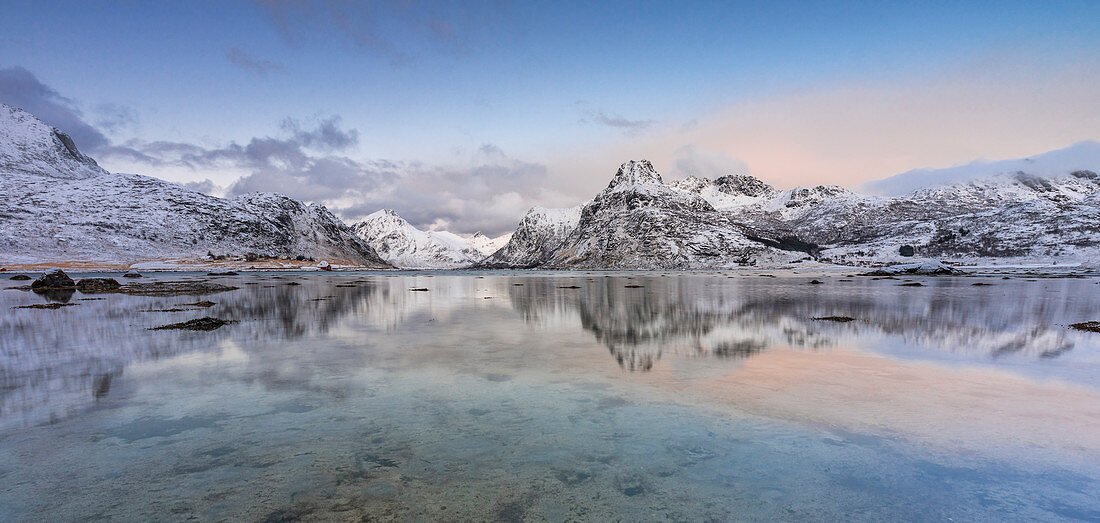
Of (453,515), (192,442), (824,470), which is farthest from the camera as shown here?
(192,442)

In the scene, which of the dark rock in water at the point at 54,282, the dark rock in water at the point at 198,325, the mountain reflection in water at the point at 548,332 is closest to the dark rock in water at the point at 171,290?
the dark rock in water at the point at 54,282

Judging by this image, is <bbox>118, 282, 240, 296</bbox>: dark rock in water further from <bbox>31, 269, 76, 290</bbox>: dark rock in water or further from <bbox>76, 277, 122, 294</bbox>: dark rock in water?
<bbox>31, 269, 76, 290</bbox>: dark rock in water

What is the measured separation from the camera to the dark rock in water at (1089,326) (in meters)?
21.8

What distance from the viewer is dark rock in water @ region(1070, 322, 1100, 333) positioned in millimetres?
21783

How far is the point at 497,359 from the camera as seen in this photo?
15766 mm

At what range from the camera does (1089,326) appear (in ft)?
74.1

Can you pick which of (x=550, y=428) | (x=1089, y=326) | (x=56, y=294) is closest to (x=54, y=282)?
(x=56, y=294)

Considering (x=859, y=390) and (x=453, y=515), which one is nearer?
(x=453, y=515)

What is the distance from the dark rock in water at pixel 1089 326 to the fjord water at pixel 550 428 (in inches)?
137

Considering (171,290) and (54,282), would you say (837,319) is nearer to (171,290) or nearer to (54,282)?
(171,290)

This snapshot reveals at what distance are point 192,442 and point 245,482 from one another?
2544mm

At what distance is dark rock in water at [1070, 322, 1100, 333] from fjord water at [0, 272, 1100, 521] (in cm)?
347

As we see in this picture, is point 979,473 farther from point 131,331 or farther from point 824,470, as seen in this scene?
point 131,331

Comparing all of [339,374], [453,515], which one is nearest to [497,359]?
[339,374]
